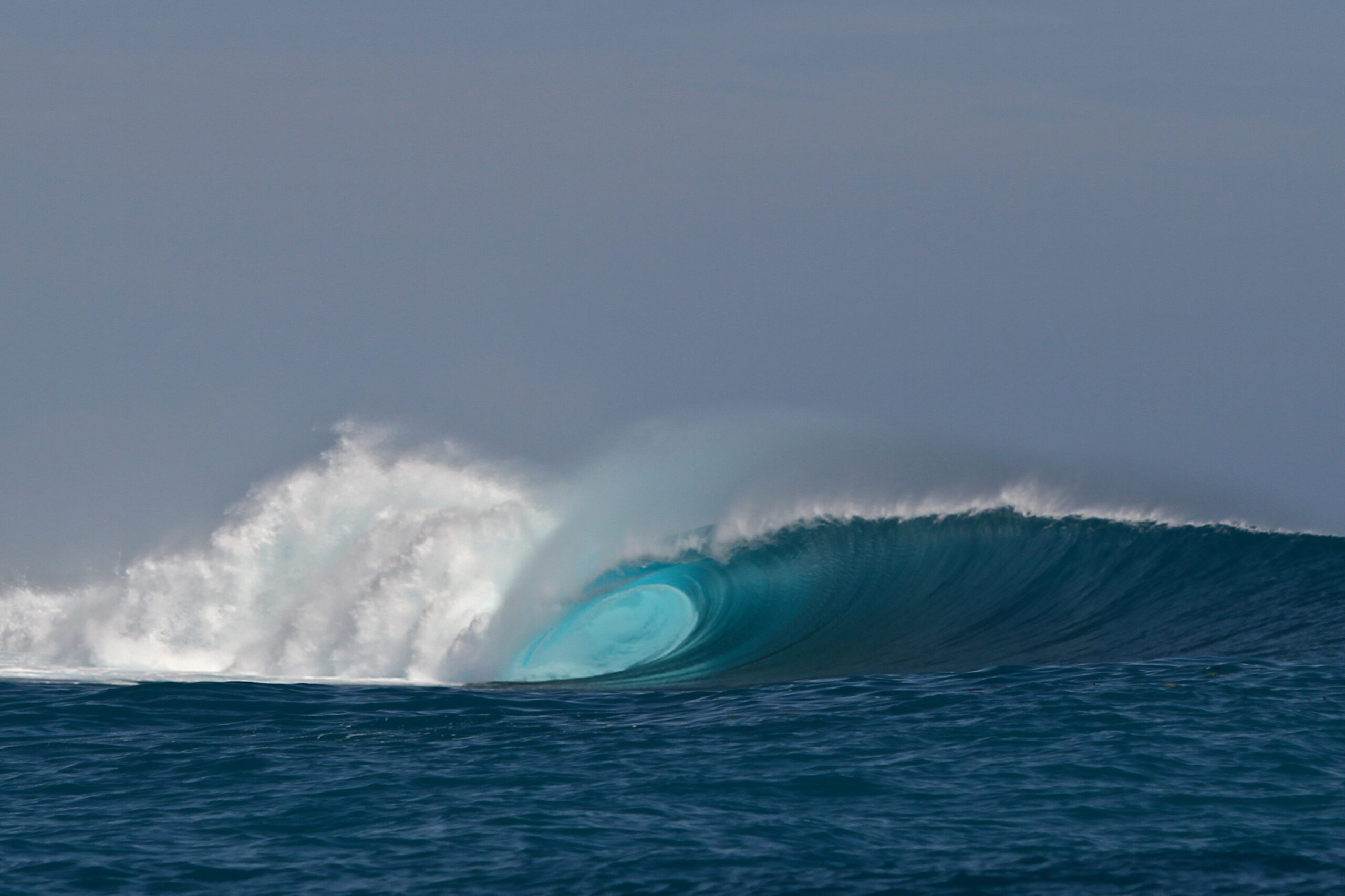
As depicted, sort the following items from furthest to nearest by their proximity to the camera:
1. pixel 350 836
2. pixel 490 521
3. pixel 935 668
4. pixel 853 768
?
1. pixel 490 521
2. pixel 935 668
3. pixel 853 768
4. pixel 350 836

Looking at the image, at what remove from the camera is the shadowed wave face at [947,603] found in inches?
614

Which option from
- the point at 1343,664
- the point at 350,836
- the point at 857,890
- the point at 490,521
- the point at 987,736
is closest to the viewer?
the point at 857,890

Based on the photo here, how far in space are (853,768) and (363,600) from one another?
10483 mm

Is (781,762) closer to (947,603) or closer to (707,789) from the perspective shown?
(707,789)

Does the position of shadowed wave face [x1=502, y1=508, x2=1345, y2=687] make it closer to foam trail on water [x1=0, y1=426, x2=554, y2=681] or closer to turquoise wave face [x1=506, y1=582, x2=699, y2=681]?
turquoise wave face [x1=506, y1=582, x2=699, y2=681]

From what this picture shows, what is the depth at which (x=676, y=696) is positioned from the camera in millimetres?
14328

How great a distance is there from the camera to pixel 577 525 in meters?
21.2

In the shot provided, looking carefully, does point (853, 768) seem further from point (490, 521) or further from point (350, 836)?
point (490, 521)

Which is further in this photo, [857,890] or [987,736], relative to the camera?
[987,736]

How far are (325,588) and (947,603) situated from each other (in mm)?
9231

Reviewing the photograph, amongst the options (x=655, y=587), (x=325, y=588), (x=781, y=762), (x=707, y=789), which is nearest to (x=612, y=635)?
(x=655, y=587)

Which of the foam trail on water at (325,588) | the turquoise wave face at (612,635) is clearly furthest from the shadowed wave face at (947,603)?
the foam trail on water at (325,588)

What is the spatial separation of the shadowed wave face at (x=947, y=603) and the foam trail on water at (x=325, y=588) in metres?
1.62

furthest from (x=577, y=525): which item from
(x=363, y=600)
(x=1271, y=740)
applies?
(x=1271, y=740)
